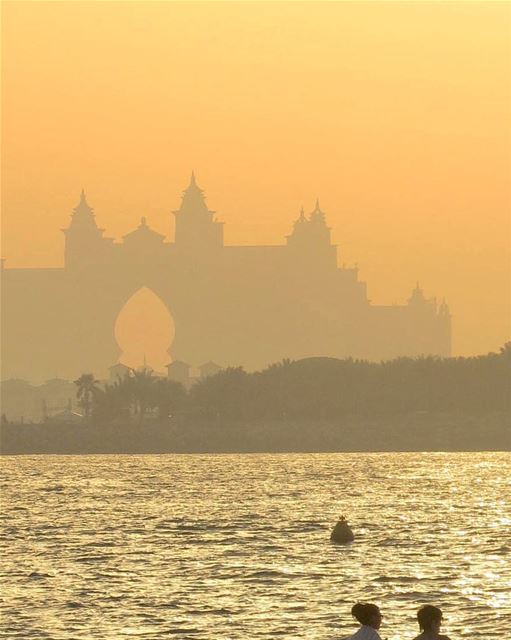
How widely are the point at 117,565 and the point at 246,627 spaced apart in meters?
18.6

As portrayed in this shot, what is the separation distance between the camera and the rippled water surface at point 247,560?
54.7 m

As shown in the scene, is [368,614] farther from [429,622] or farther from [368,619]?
[429,622]

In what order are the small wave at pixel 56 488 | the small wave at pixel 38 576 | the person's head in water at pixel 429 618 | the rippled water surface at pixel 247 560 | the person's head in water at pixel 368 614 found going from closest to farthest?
the person's head in water at pixel 429 618, the person's head in water at pixel 368 614, the rippled water surface at pixel 247 560, the small wave at pixel 38 576, the small wave at pixel 56 488

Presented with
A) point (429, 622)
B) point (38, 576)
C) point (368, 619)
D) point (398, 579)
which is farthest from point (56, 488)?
point (429, 622)

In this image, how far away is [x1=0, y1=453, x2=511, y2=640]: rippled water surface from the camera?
54.7 metres

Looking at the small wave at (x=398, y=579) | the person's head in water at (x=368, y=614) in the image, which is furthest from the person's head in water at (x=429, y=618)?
the small wave at (x=398, y=579)

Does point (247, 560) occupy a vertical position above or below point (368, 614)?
above

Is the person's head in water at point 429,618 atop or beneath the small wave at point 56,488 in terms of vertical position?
beneath

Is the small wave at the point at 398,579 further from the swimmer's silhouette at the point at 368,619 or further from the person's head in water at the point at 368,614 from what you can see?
the person's head in water at the point at 368,614

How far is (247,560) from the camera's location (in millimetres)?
72875

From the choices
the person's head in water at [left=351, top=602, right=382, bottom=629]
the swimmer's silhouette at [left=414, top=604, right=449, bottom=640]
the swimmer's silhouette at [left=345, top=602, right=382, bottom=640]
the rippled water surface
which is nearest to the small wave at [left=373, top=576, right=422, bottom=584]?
the rippled water surface

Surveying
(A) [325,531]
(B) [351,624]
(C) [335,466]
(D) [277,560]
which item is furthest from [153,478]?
(B) [351,624]

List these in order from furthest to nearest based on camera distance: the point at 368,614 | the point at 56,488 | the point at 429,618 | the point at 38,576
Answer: the point at 56,488
the point at 38,576
the point at 368,614
the point at 429,618

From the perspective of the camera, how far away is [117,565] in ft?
233
